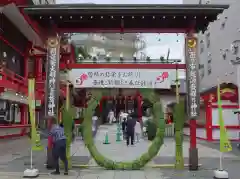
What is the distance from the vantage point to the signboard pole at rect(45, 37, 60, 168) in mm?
10734

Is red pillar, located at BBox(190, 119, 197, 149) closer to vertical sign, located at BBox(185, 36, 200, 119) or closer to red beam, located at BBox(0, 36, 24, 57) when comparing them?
vertical sign, located at BBox(185, 36, 200, 119)

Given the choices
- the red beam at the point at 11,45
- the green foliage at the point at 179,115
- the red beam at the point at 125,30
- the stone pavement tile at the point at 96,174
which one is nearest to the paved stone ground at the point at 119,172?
the stone pavement tile at the point at 96,174

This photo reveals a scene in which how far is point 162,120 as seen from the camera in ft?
35.7

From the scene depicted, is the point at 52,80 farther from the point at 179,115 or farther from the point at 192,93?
the point at 192,93

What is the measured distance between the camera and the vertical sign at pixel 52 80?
10.7 m

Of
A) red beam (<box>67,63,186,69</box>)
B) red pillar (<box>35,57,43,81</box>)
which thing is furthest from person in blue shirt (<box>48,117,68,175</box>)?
red pillar (<box>35,57,43,81</box>)

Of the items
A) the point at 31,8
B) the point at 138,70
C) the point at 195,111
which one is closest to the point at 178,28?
the point at 138,70

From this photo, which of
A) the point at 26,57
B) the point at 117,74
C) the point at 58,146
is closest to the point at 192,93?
the point at 117,74

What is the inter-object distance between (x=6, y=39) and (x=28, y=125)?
8124 millimetres

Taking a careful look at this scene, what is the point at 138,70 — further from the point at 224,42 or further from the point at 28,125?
the point at 224,42

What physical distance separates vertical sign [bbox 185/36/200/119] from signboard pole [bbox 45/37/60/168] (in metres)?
4.62

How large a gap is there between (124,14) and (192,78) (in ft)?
10.7

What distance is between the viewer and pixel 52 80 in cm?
1084

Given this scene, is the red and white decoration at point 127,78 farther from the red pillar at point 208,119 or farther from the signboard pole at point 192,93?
the red pillar at point 208,119
